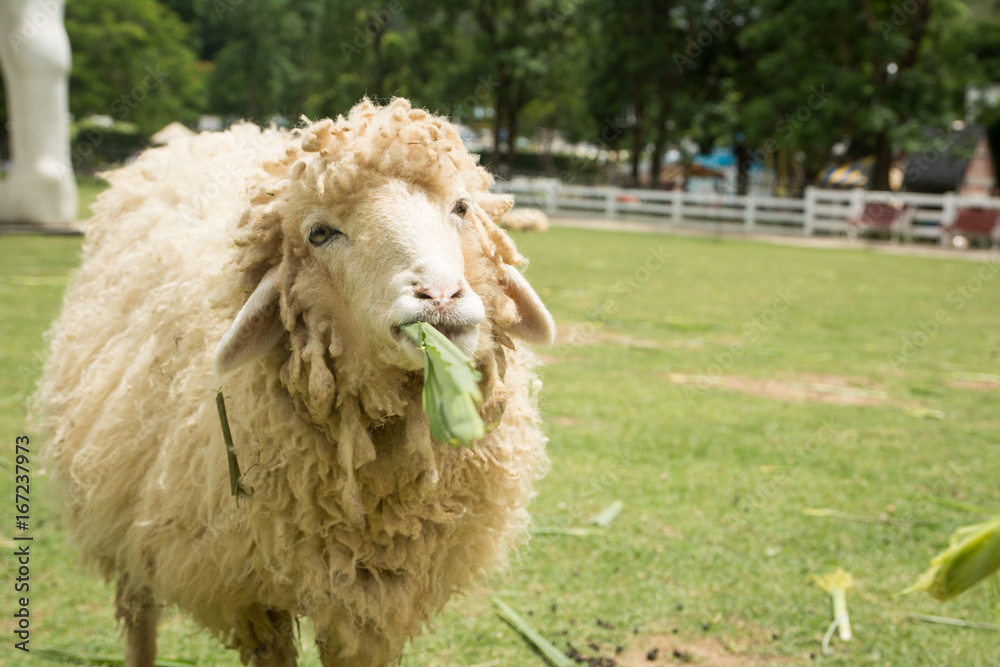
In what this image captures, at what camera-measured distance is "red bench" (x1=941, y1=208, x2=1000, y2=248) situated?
22172 millimetres

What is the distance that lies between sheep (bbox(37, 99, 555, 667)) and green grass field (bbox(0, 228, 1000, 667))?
60 cm

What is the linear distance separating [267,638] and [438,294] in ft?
4.71

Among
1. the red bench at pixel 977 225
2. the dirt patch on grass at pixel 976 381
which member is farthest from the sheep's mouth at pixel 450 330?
the red bench at pixel 977 225

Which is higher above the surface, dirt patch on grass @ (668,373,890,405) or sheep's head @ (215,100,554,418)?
sheep's head @ (215,100,554,418)

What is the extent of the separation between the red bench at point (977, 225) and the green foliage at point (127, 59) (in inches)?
1335

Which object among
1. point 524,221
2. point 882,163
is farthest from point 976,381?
point 882,163

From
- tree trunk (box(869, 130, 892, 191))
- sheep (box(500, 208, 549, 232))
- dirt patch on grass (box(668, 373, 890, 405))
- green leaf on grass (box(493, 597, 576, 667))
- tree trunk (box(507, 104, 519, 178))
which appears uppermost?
tree trunk (box(507, 104, 519, 178))

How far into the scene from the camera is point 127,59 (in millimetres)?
41781

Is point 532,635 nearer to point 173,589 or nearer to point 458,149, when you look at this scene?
point 173,589

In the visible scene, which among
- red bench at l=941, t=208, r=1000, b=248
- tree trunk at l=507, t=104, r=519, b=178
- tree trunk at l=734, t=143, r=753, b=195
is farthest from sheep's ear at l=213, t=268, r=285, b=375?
tree trunk at l=507, t=104, r=519, b=178

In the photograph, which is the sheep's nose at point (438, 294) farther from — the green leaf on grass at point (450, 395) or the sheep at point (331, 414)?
the green leaf on grass at point (450, 395)

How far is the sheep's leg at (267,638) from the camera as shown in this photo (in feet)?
9.07

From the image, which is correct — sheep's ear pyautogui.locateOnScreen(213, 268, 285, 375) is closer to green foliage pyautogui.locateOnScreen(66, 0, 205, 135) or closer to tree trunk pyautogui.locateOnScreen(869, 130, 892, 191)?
tree trunk pyautogui.locateOnScreen(869, 130, 892, 191)

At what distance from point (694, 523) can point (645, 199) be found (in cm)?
2815
